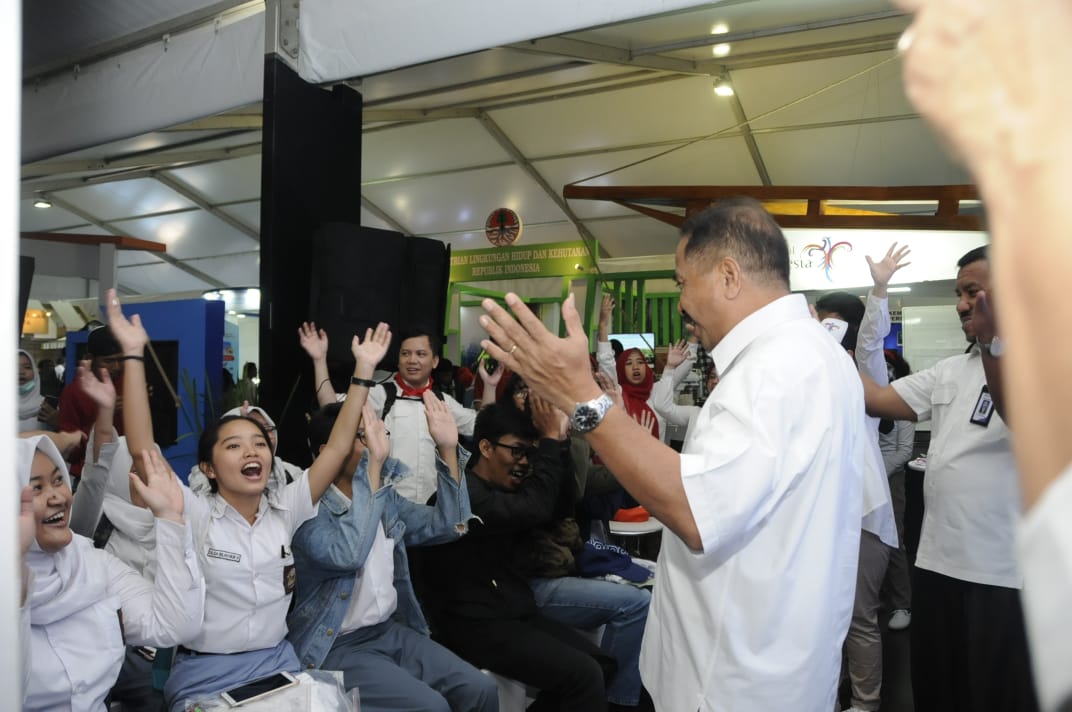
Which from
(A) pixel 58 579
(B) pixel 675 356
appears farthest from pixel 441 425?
(B) pixel 675 356

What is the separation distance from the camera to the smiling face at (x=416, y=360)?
12.1 ft

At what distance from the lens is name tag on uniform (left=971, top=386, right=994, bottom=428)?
213 centimetres

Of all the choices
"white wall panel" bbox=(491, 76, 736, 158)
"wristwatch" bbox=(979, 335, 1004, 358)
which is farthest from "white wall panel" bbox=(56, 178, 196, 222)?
"wristwatch" bbox=(979, 335, 1004, 358)

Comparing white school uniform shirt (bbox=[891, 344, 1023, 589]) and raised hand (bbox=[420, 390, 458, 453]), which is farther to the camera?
raised hand (bbox=[420, 390, 458, 453])

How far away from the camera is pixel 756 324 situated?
1.38 metres

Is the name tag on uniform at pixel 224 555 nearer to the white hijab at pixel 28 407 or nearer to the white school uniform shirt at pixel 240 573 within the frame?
the white school uniform shirt at pixel 240 573

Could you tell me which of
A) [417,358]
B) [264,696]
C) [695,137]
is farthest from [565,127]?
[264,696]

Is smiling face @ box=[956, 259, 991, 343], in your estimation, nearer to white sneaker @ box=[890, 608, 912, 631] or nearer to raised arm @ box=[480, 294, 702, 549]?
raised arm @ box=[480, 294, 702, 549]

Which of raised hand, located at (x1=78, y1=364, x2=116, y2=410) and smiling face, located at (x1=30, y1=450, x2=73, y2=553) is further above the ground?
raised hand, located at (x1=78, y1=364, x2=116, y2=410)

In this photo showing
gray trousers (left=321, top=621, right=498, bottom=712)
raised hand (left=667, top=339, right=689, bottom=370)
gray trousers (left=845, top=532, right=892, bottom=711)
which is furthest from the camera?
raised hand (left=667, top=339, right=689, bottom=370)

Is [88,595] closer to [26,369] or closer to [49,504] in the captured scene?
[49,504]

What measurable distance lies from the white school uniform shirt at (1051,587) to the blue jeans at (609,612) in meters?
2.89

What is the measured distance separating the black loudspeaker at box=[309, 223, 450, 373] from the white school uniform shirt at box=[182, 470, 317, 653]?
0.97 m

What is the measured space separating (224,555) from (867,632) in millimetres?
2324
